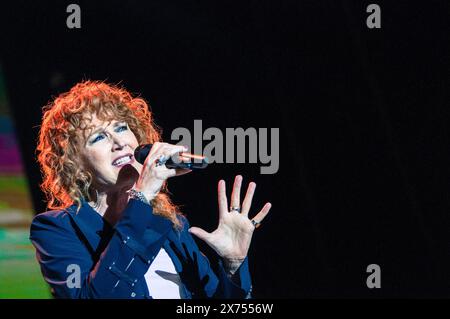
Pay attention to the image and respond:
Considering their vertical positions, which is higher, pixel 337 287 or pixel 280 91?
pixel 280 91

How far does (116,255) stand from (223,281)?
0.38 m

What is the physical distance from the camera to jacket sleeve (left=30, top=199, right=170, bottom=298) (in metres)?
1.92

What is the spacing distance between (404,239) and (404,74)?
0.64 m

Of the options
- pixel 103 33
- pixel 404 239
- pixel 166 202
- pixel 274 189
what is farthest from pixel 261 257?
pixel 103 33

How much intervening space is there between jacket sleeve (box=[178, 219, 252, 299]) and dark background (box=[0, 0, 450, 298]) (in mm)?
646

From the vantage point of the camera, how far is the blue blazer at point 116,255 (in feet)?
6.33

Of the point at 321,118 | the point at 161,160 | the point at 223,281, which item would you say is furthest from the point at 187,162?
the point at 321,118

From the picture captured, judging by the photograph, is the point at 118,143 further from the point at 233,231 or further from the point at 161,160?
the point at 233,231

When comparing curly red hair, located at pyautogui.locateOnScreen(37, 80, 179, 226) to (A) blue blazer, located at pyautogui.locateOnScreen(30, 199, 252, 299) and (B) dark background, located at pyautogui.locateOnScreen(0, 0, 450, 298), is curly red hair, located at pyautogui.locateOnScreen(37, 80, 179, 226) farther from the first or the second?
(B) dark background, located at pyautogui.locateOnScreen(0, 0, 450, 298)

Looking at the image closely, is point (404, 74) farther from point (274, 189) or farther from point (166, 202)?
point (166, 202)

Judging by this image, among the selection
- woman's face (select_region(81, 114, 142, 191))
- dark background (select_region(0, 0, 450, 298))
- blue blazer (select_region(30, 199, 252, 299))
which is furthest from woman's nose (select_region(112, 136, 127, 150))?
dark background (select_region(0, 0, 450, 298))

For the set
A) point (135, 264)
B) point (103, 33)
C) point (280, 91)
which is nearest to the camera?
point (135, 264)

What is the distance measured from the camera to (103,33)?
2.74 metres

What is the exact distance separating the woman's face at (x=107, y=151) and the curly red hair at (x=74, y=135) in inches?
0.9
